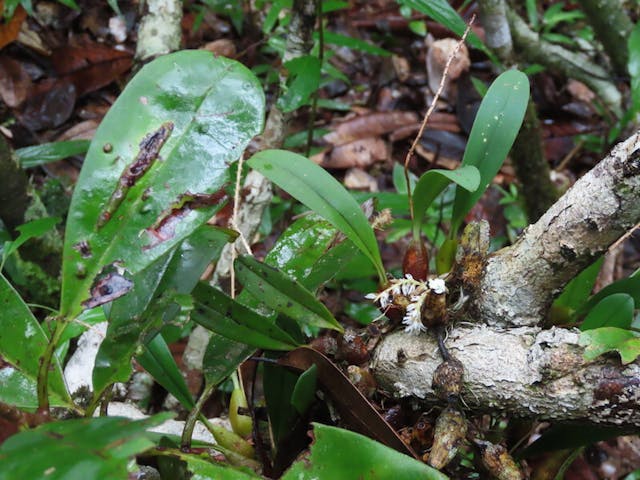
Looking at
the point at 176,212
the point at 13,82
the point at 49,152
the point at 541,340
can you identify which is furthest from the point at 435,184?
the point at 13,82

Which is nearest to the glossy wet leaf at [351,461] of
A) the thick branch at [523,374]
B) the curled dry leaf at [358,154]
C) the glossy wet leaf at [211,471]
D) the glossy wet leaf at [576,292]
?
the glossy wet leaf at [211,471]

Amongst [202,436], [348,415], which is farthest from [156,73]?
[202,436]

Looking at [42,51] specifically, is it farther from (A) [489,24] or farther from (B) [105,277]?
(B) [105,277]

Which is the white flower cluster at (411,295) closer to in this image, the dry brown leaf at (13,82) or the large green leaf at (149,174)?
the large green leaf at (149,174)

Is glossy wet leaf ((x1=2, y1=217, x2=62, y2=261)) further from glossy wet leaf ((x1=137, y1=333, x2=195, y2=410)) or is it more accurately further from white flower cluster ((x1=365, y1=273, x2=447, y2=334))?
white flower cluster ((x1=365, y1=273, x2=447, y2=334))

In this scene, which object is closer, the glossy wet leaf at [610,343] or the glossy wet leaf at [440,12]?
the glossy wet leaf at [610,343]

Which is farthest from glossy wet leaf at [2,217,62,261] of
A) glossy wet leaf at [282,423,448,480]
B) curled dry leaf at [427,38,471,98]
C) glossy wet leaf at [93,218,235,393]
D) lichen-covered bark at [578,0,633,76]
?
curled dry leaf at [427,38,471,98]
